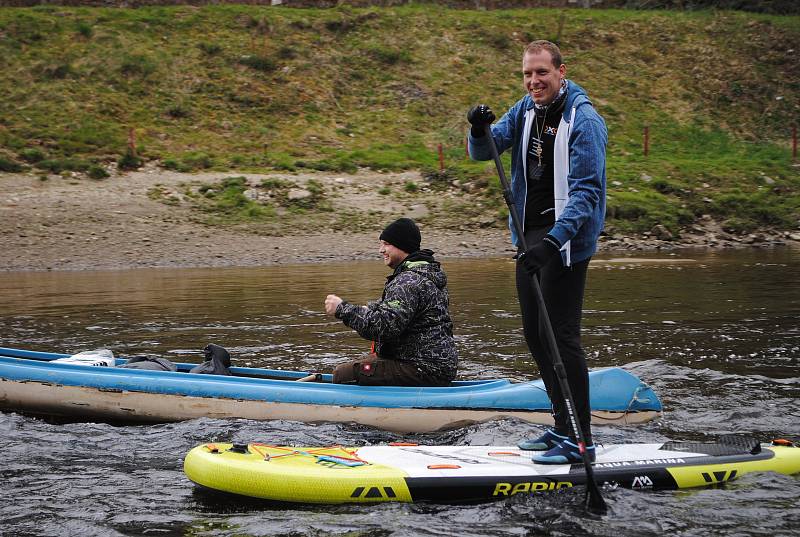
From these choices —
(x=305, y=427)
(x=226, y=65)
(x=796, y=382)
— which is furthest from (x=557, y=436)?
(x=226, y=65)

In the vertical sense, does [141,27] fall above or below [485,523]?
above

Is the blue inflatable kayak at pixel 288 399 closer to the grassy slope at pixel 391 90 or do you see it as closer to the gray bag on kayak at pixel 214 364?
the gray bag on kayak at pixel 214 364

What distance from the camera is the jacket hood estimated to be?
6.47m

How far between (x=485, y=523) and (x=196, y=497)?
173 cm

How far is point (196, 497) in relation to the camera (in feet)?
17.4

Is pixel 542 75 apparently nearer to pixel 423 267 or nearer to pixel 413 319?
pixel 423 267

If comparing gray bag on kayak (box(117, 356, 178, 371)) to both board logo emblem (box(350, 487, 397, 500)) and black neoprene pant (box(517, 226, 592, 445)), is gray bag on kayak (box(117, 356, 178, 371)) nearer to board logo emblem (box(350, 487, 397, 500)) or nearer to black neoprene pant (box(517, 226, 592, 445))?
board logo emblem (box(350, 487, 397, 500))

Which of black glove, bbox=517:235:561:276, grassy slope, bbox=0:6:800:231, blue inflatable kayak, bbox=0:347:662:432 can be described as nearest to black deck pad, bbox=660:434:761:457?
blue inflatable kayak, bbox=0:347:662:432

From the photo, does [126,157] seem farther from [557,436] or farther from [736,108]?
[736,108]

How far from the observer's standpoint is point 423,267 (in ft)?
21.2

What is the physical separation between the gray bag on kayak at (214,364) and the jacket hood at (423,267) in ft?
6.65

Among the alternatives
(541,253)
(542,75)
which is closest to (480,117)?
(542,75)

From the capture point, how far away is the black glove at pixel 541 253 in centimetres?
477

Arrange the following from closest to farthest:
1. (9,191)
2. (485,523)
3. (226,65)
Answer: (485,523), (9,191), (226,65)
